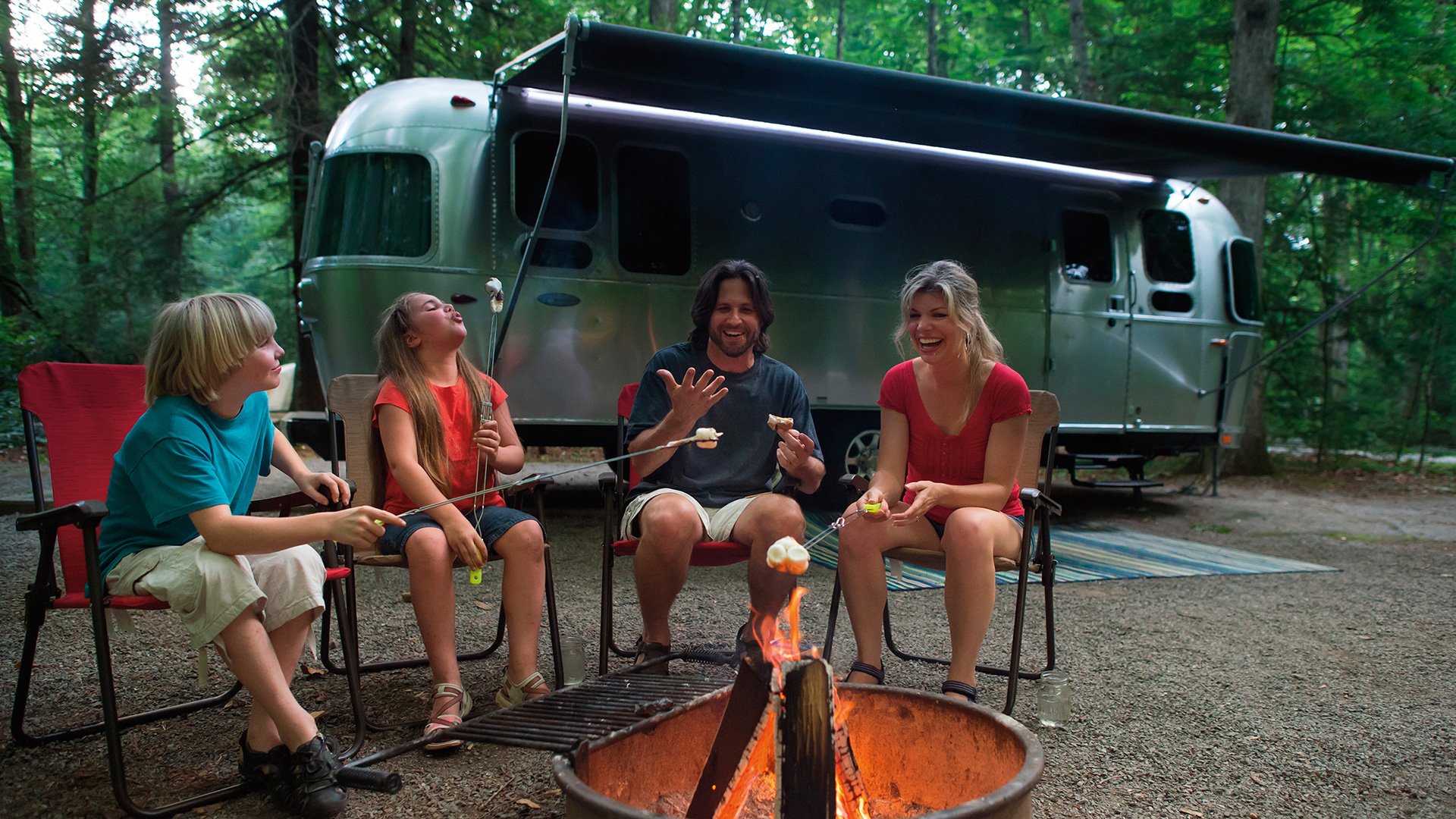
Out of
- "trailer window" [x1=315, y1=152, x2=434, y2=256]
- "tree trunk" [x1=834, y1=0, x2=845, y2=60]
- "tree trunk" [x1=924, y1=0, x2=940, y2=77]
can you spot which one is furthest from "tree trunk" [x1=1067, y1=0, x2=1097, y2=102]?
"trailer window" [x1=315, y1=152, x2=434, y2=256]

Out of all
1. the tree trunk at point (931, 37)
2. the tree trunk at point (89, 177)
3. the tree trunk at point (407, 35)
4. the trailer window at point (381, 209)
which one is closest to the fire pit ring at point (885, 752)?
the trailer window at point (381, 209)

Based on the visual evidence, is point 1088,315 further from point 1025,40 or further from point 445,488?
point 1025,40

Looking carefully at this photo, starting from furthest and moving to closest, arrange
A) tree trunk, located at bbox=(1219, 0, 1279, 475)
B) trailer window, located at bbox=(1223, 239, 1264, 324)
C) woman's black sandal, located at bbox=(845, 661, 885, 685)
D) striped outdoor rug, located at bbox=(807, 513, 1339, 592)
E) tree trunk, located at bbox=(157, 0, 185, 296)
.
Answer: tree trunk, located at bbox=(1219, 0, 1279, 475) → tree trunk, located at bbox=(157, 0, 185, 296) → trailer window, located at bbox=(1223, 239, 1264, 324) → striped outdoor rug, located at bbox=(807, 513, 1339, 592) → woman's black sandal, located at bbox=(845, 661, 885, 685)

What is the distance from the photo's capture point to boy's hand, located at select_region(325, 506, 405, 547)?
1.83 metres

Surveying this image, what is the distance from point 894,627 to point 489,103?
3572 millimetres

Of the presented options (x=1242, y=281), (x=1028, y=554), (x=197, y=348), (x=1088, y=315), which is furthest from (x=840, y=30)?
(x=197, y=348)

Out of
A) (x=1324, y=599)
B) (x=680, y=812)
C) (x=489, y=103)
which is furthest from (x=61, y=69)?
(x=1324, y=599)

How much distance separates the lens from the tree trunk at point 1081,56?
1127 centimetres

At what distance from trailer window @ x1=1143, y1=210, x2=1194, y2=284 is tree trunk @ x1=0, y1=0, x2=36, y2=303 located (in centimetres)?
1029

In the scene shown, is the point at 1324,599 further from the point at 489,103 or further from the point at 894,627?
the point at 489,103

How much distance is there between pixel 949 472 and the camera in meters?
2.72

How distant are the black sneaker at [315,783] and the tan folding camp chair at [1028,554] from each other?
1381 mm

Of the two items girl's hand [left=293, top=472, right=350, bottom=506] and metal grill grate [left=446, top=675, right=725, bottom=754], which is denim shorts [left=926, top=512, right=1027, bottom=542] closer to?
metal grill grate [left=446, top=675, right=725, bottom=754]

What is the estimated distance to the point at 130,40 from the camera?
25.7 ft
